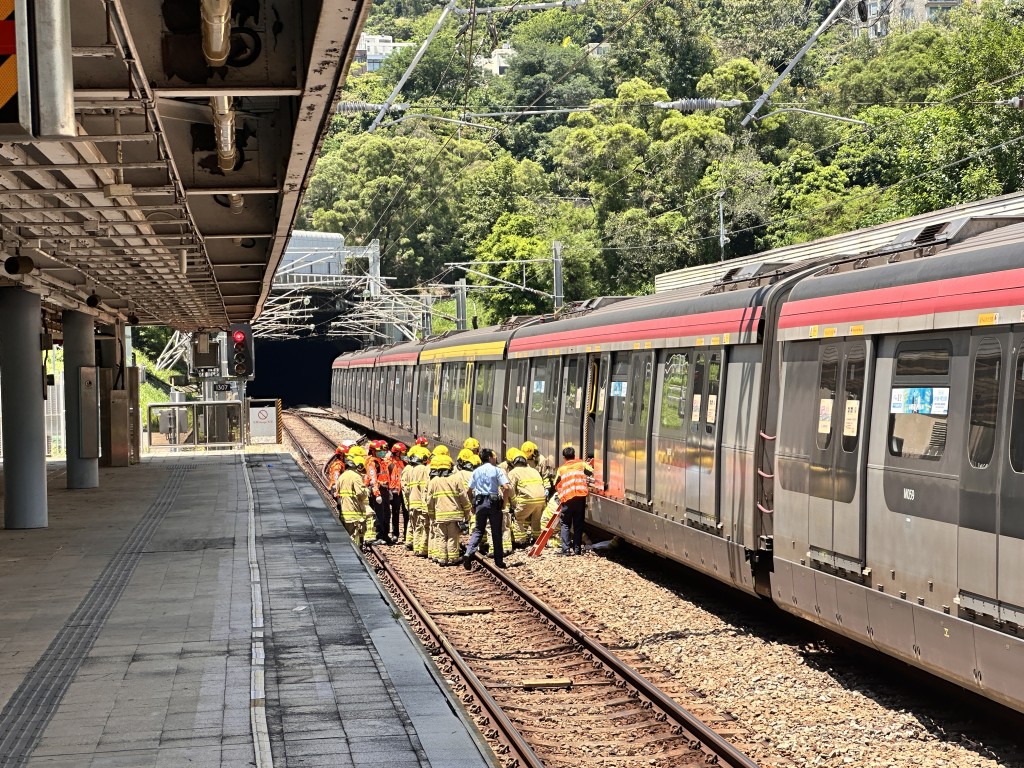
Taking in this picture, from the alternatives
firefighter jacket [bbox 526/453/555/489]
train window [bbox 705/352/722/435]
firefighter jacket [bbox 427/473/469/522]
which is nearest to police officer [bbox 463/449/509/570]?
firefighter jacket [bbox 427/473/469/522]

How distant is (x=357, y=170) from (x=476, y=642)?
85.5 m

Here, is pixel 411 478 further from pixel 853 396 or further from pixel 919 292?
pixel 919 292

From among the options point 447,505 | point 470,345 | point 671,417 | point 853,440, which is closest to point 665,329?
point 671,417

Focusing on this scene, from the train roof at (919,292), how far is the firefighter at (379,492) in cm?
1081

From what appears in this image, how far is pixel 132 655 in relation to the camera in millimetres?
10984

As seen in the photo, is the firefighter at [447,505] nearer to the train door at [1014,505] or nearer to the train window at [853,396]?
the train window at [853,396]

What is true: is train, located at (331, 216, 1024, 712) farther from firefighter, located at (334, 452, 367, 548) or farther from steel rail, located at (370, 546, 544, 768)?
firefighter, located at (334, 452, 367, 548)

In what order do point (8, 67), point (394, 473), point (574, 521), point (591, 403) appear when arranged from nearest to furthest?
point (8, 67)
point (574, 521)
point (591, 403)
point (394, 473)

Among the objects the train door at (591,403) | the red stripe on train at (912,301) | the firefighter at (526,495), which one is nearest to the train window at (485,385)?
the firefighter at (526,495)

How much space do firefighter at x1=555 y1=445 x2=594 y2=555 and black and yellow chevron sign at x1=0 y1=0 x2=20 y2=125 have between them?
45.1 ft

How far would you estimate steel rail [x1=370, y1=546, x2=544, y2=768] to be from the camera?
364 inches

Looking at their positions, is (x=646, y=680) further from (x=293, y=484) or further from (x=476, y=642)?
(x=293, y=484)

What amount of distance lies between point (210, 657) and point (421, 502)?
9.31 meters

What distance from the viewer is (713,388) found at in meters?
13.5
